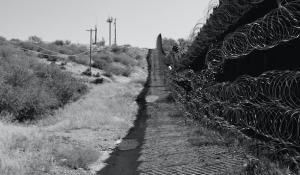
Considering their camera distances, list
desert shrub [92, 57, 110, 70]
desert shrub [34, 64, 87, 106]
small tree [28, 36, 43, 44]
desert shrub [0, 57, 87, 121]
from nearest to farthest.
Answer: desert shrub [0, 57, 87, 121]
desert shrub [34, 64, 87, 106]
desert shrub [92, 57, 110, 70]
small tree [28, 36, 43, 44]

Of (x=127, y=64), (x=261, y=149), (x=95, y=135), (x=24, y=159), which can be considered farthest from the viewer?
(x=127, y=64)

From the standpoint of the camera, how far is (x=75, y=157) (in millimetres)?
8141

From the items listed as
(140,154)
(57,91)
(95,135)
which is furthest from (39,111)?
(140,154)

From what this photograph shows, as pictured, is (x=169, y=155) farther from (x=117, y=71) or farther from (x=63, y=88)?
(x=117, y=71)

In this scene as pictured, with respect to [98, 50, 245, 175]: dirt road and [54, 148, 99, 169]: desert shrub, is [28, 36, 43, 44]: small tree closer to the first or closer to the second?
[98, 50, 245, 175]: dirt road

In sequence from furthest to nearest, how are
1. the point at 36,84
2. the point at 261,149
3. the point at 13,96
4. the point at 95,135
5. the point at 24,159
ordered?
the point at 36,84, the point at 13,96, the point at 95,135, the point at 24,159, the point at 261,149

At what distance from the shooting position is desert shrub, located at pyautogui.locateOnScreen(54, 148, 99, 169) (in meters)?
7.87

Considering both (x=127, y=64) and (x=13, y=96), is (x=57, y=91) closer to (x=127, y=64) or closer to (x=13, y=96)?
(x=13, y=96)

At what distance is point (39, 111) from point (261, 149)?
1776 centimetres

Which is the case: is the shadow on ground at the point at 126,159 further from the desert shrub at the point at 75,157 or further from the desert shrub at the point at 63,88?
the desert shrub at the point at 63,88

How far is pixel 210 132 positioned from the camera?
29.8 ft

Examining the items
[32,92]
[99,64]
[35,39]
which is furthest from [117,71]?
[35,39]

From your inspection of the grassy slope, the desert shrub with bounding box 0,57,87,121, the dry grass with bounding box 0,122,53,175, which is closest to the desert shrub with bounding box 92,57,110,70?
the desert shrub with bounding box 0,57,87,121

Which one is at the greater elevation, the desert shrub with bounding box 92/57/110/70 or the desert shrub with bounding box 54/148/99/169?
the desert shrub with bounding box 92/57/110/70
